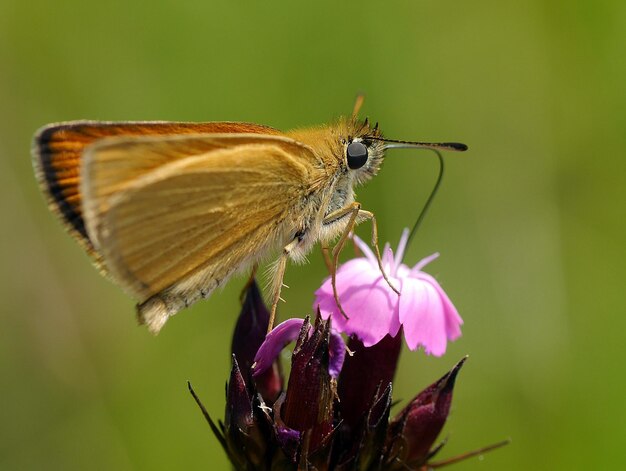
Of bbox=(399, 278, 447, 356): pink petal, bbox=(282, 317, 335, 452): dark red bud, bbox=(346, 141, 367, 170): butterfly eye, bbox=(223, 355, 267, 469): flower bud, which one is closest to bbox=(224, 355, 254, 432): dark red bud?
bbox=(223, 355, 267, 469): flower bud

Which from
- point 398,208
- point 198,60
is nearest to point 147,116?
point 198,60

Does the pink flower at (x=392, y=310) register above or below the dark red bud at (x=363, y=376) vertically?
above

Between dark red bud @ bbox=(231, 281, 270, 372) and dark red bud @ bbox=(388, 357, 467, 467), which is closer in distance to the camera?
dark red bud @ bbox=(388, 357, 467, 467)

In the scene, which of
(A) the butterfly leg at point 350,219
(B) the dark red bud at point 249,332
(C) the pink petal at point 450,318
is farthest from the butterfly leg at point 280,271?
(C) the pink petal at point 450,318

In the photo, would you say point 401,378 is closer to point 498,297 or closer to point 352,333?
point 498,297

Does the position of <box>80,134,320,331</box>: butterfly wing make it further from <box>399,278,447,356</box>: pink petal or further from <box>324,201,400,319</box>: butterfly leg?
<box>399,278,447,356</box>: pink petal

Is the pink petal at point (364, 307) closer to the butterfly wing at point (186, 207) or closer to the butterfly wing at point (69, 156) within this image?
the butterfly wing at point (186, 207)
